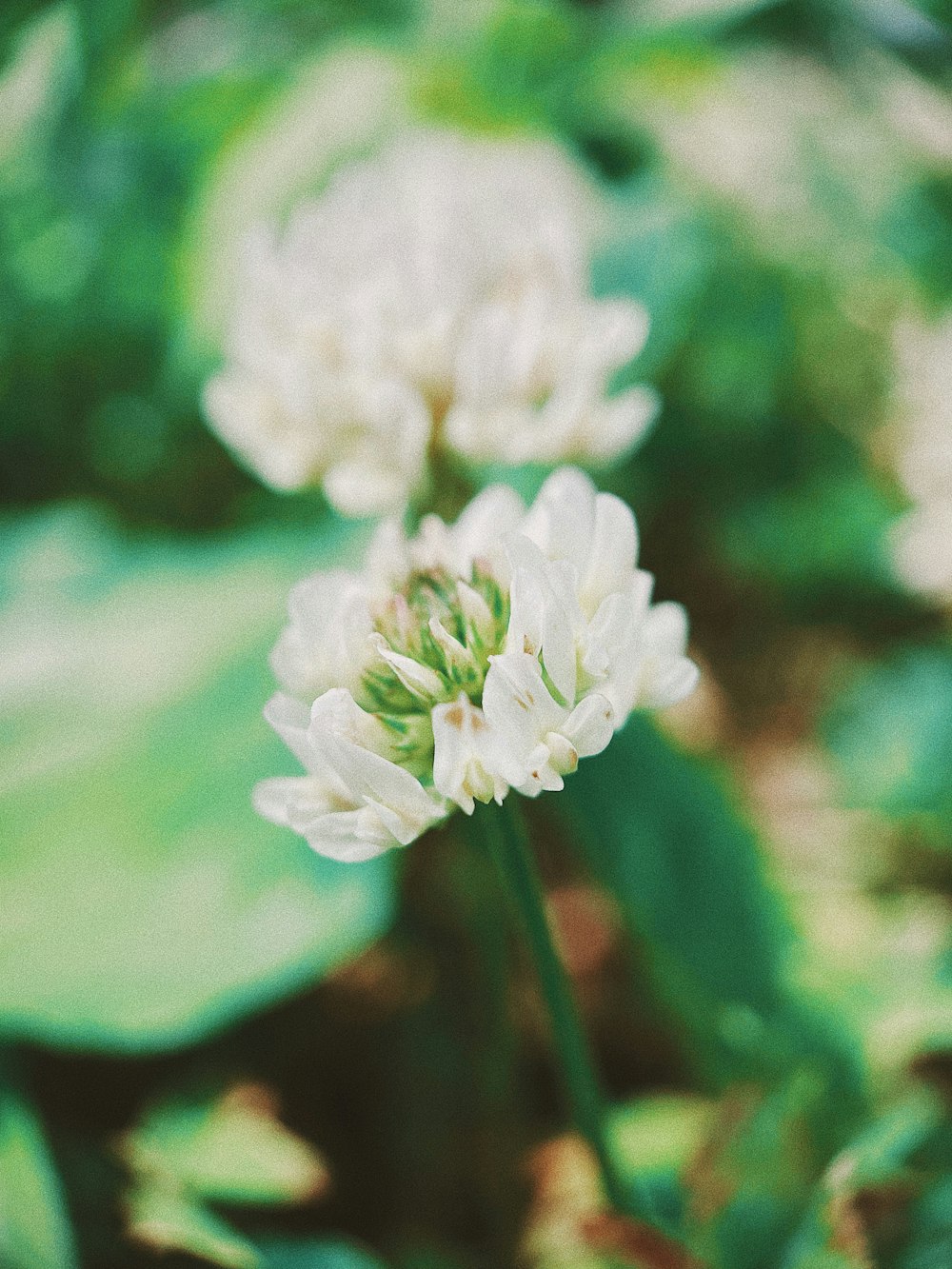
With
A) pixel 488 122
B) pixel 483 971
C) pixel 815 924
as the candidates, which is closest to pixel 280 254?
pixel 483 971

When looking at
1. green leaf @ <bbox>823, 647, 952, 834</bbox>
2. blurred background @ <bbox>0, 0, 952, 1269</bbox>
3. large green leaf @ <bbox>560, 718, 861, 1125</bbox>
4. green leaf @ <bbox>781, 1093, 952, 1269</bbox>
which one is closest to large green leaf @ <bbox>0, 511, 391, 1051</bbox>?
blurred background @ <bbox>0, 0, 952, 1269</bbox>

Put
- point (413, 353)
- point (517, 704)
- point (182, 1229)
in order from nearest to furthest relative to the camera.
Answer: point (517, 704) < point (182, 1229) < point (413, 353)

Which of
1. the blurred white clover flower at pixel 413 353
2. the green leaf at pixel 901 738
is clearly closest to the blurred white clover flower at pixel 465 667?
the blurred white clover flower at pixel 413 353

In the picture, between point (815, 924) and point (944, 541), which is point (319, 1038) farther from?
point (944, 541)

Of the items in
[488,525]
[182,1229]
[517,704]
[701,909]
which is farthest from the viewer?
[701,909]

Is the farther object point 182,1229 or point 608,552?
point 182,1229

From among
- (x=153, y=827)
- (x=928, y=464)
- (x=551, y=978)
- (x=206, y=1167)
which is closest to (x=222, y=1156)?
(x=206, y=1167)

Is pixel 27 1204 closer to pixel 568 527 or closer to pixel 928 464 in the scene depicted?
pixel 568 527
